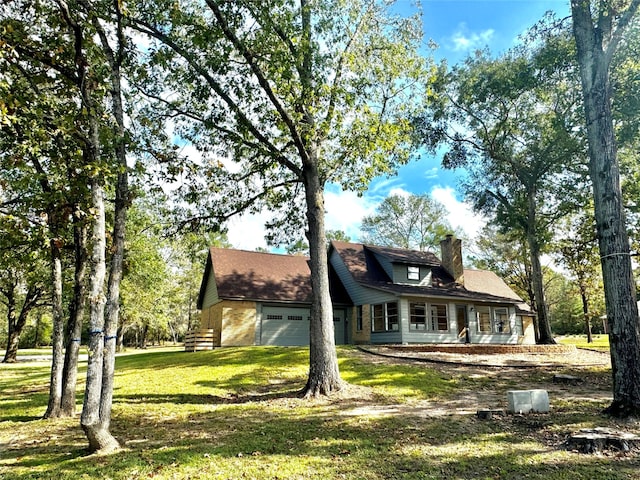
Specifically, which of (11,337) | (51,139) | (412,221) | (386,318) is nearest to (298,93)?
(51,139)

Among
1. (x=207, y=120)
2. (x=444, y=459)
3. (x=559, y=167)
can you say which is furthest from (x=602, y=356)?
(x=207, y=120)

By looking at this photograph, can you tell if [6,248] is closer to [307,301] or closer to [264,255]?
[307,301]

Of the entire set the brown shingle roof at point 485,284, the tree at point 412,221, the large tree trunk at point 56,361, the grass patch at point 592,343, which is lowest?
the grass patch at point 592,343

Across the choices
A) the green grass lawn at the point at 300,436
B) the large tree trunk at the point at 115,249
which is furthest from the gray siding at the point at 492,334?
the large tree trunk at the point at 115,249

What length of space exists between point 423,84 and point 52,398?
508 inches

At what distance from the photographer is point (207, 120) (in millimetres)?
11836

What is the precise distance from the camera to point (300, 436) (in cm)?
734

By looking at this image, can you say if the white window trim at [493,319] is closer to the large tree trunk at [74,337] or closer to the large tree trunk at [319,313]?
the large tree trunk at [319,313]

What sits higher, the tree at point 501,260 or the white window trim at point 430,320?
the tree at point 501,260

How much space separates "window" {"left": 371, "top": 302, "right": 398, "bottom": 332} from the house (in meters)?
0.06

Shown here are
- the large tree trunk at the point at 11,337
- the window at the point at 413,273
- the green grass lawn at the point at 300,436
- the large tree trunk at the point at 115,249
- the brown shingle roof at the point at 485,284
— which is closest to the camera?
the green grass lawn at the point at 300,436

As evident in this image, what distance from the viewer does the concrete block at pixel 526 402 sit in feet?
28.2

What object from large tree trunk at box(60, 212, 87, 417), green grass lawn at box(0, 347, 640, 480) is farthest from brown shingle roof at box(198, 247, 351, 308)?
large tree trunk at box(60, 212, 87, 417)

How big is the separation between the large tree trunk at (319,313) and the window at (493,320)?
61.7ft
